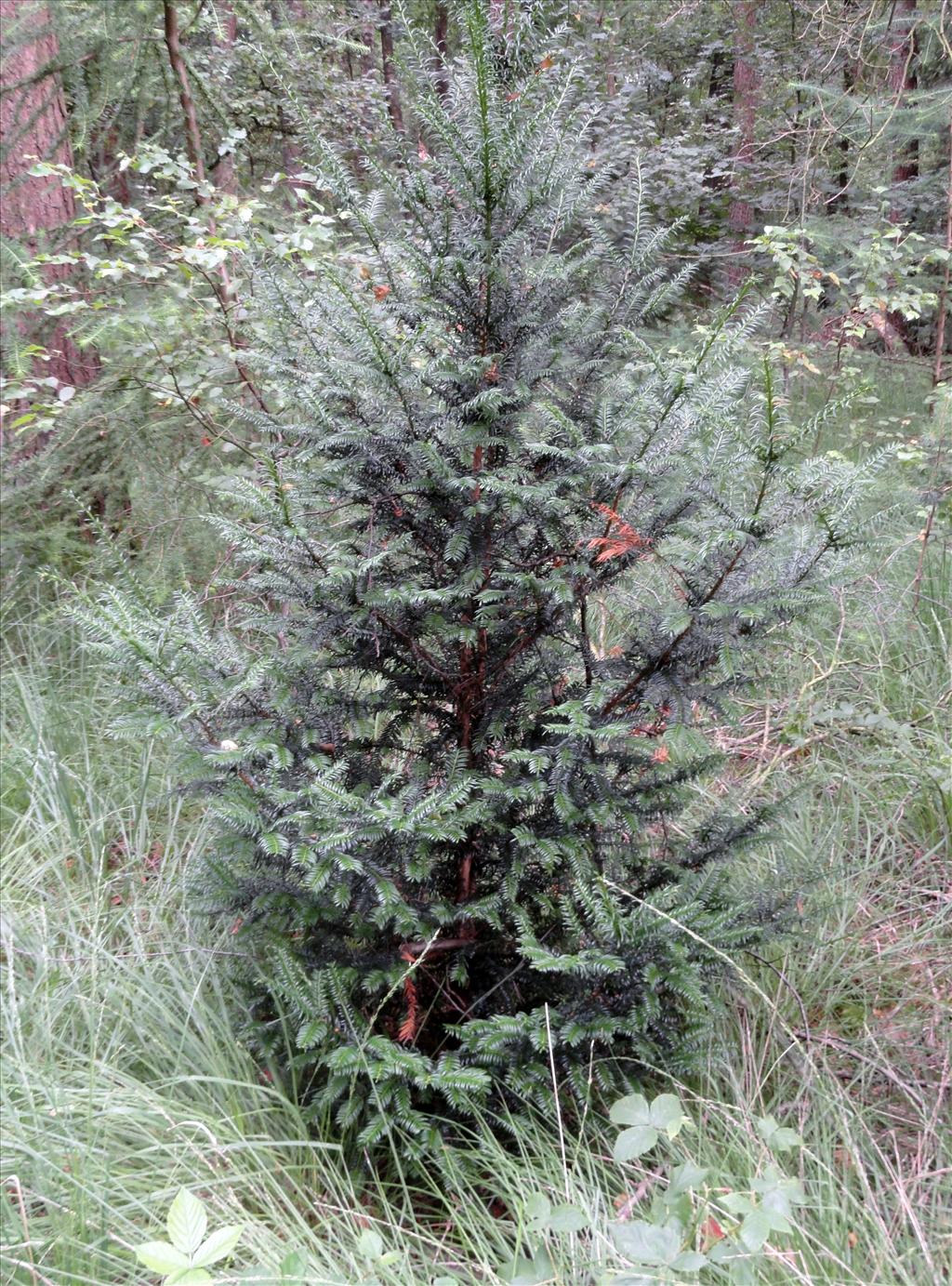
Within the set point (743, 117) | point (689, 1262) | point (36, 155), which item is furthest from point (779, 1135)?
point (743, 117)

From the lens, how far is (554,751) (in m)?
1.89

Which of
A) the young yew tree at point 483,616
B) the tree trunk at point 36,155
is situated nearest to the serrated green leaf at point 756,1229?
the young yew tree at point 483,616

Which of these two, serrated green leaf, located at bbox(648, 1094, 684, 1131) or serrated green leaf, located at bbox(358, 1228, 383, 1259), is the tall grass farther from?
serrated green leaf, located at bbox(648, 1094, 684, 1131)

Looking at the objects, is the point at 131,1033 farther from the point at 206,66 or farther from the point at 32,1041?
the point at 206,66

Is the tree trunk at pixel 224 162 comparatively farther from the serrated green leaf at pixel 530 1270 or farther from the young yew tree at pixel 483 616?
the serrated green leaf at pixel 530 1270

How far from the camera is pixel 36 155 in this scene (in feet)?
13.1

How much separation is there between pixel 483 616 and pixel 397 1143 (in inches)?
49.1

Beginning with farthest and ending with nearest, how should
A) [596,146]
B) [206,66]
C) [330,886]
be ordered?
[596,146], [206,66], [330,886]

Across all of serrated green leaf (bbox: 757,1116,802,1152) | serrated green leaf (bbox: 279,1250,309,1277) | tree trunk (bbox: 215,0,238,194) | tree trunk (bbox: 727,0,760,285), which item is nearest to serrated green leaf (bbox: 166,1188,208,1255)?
serrated green leaf (bbox: 279,1250,309,1277)

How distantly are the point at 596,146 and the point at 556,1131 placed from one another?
24.0 feet

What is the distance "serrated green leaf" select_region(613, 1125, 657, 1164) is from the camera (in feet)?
5.14

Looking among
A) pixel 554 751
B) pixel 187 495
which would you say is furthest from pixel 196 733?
pixel 187 495

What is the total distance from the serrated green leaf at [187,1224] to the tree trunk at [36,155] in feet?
11.7

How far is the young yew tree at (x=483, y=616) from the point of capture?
1.78 meters
